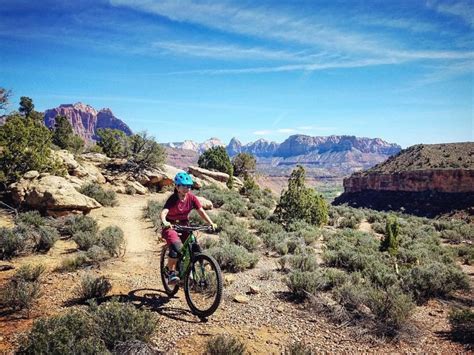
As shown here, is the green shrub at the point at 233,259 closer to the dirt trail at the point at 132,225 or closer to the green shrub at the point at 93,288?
the dirt trail at the point at 132,225

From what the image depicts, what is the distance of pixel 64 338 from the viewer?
3938mm

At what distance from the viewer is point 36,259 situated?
910 cm

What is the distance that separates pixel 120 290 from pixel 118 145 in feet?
113

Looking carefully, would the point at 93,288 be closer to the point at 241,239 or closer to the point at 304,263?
the point at 304,263

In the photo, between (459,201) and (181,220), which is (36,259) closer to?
(181,220)

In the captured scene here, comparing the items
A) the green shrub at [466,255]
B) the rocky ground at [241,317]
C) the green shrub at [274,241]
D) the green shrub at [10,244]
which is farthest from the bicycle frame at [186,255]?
the green shrub at [466,255]

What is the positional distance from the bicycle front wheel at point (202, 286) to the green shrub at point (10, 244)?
6.44 m

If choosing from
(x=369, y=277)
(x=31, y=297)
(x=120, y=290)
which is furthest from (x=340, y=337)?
(x=31, y=297)

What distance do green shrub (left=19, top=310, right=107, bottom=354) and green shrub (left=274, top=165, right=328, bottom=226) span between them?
14847mm

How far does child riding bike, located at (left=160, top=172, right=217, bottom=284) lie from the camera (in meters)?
5.86

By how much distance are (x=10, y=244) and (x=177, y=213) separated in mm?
6520

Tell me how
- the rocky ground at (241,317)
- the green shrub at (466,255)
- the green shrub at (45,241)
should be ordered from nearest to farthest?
the rocky ground at (241,317) < the green shrub at (45,241) < the green shrub at (466,255)

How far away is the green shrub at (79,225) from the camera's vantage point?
38.8ft

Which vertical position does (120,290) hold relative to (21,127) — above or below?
below
